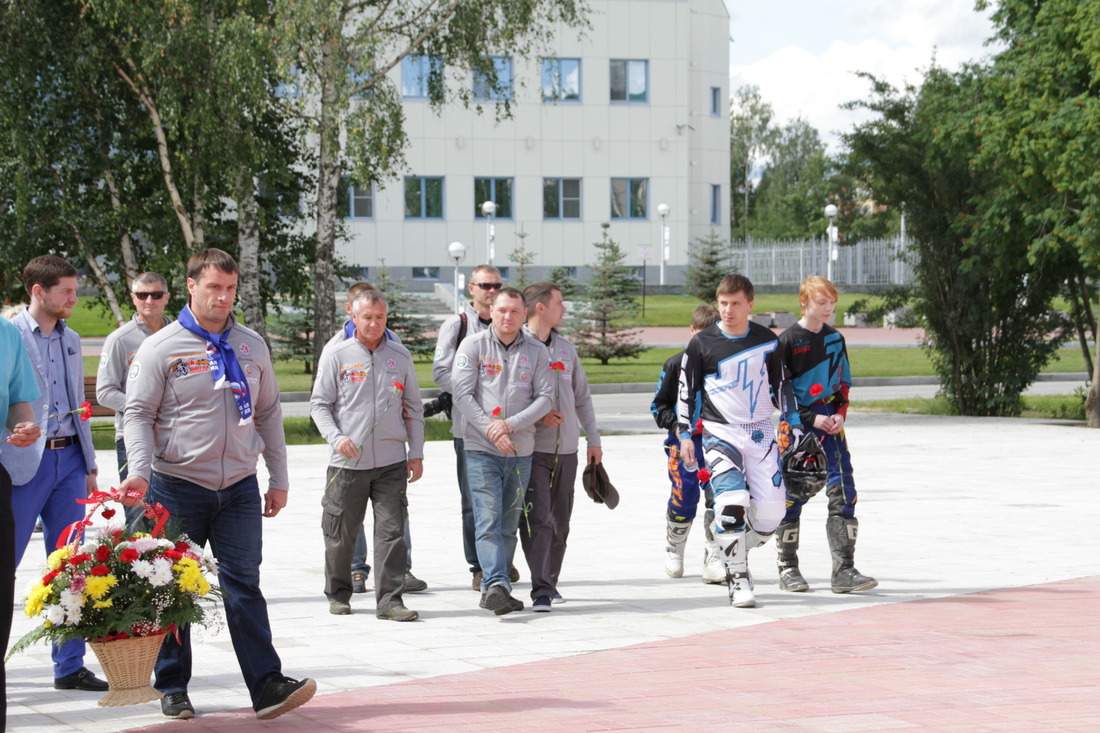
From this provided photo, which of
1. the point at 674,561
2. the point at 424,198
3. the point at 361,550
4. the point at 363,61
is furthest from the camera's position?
the point at 424,198

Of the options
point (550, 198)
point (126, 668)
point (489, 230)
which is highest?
point (550, 198)

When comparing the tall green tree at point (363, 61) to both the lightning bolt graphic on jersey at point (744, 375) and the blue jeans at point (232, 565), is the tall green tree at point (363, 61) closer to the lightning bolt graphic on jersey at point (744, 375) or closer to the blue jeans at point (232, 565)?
the lightning bolt graphic on jersey at point (744, 375)

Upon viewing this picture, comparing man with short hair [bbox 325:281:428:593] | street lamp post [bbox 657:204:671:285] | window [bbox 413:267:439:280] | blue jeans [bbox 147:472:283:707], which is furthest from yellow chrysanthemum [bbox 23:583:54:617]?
window [bbox 413:267:439:280]

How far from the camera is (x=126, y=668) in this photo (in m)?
5.34

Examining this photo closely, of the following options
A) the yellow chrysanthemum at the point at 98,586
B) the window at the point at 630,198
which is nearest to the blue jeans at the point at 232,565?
the yellow chrysanthemum at the point at 98,586

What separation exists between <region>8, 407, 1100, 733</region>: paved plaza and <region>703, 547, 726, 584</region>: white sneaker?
0.11 m

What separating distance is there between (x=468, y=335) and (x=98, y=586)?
3.74m

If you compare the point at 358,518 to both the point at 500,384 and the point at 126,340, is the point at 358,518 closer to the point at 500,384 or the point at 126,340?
the point at 500,384

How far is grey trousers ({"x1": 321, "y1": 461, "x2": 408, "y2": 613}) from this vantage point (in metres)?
7.89

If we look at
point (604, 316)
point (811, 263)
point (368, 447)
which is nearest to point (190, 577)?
point (368, 447)

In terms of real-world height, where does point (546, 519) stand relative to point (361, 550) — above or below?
above

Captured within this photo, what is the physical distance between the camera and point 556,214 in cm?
5681

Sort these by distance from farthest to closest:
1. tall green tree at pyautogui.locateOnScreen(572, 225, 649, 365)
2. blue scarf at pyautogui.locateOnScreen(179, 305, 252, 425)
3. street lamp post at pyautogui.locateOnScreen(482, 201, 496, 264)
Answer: street lamp post at pyautogui.locateOnScreen(482, 201, 496, 264)
tall green tree at pyautogui.locateOnScreen(572, 225, 649, 365)
blue scarf at pyautogui.locateOnScreen(179, 305, 252, 425)

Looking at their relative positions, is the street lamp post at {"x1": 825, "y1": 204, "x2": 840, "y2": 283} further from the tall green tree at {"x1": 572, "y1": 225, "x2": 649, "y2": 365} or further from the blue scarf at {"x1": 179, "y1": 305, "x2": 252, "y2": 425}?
the blue scarf at {"x1": 179, "y1": 305, "x2": 252, "y2": 425}
